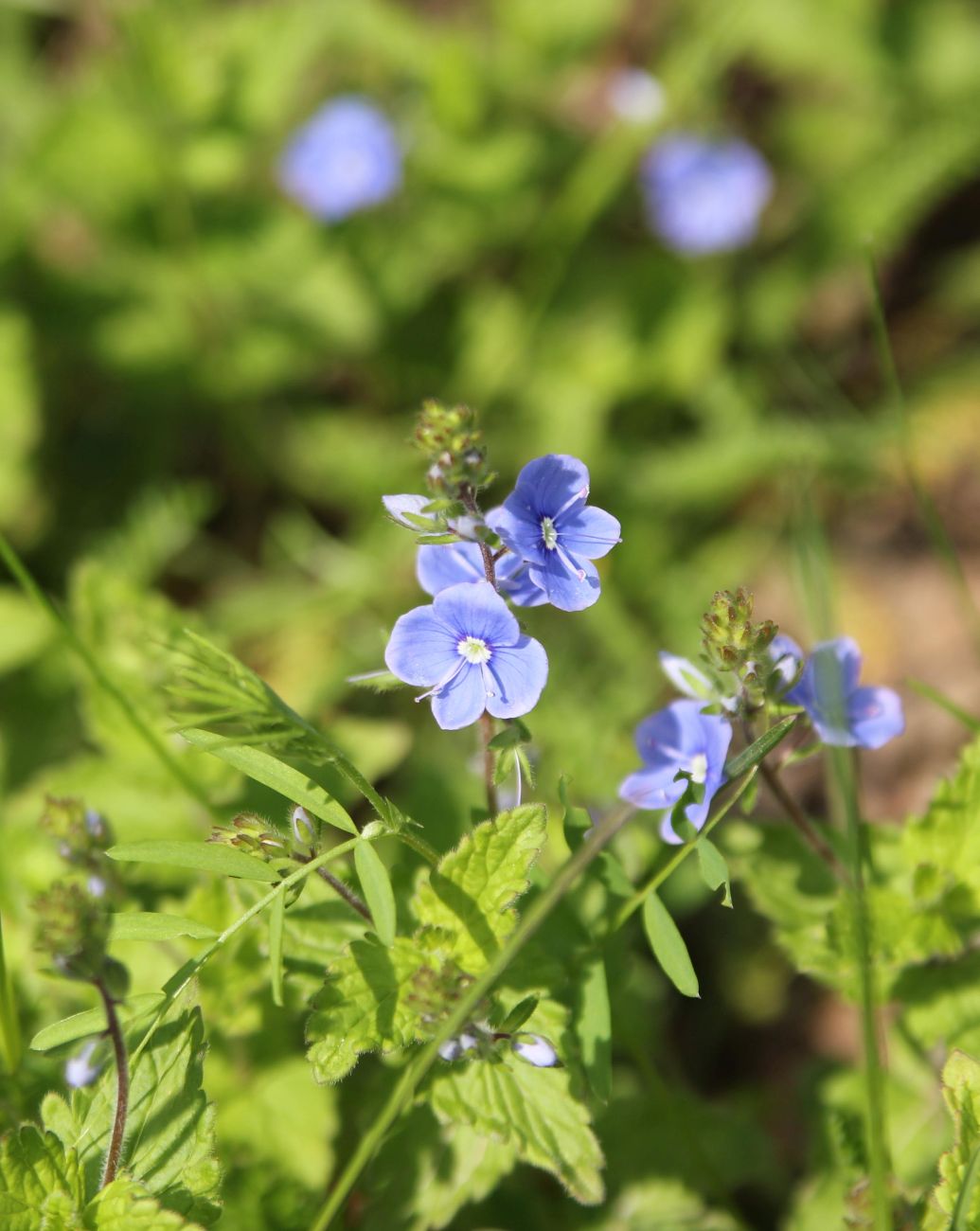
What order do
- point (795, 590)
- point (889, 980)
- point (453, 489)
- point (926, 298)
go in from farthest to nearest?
point (926, 298)
point (795, 590)
point (889, 980)
point (453, 489)

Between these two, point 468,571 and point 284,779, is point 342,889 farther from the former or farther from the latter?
point 468,571

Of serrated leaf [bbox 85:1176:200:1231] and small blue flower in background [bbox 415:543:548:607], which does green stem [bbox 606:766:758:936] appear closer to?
small blue flower in background [bbox 415:543:548:607]

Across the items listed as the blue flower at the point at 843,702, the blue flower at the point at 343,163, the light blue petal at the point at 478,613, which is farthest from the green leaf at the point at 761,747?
the blue flower at the point at 343,163

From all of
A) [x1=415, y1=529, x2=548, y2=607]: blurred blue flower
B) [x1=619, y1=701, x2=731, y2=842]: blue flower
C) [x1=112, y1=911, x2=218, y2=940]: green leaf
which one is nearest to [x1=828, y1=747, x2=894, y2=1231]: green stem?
[x1=619, y1=701, x2=731, y2=842]: blue flower

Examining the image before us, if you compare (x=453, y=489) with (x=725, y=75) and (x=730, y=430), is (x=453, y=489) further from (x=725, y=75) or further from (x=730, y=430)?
(x=725, y=75)

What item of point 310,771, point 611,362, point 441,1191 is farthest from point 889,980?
point 611,362

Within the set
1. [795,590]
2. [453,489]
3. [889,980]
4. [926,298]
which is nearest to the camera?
[453,489]

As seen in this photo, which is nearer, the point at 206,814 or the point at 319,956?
the point at 319,956
